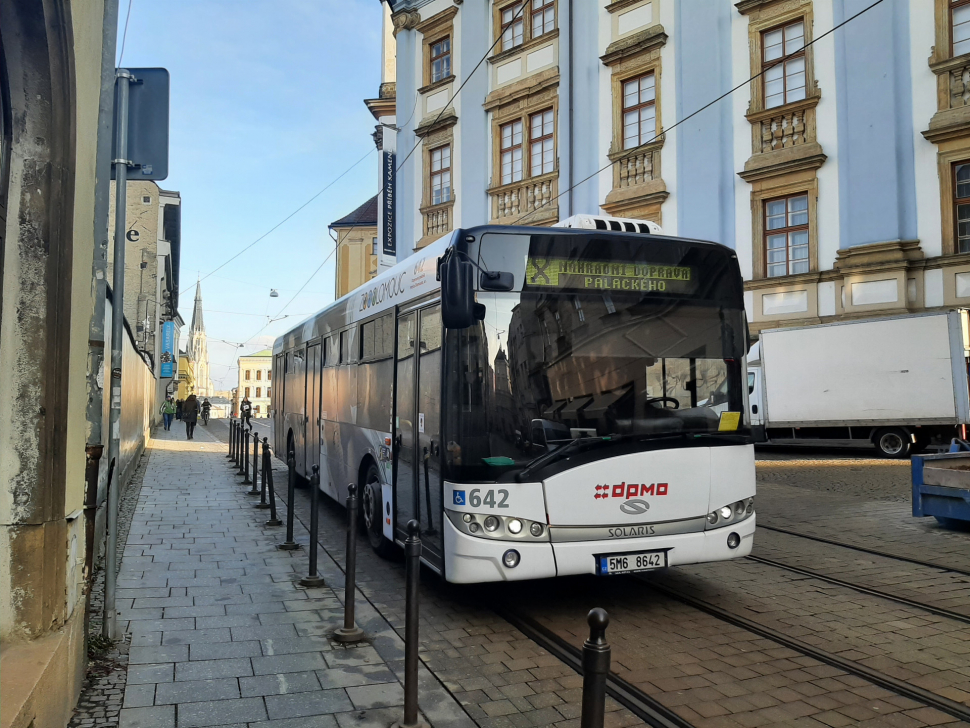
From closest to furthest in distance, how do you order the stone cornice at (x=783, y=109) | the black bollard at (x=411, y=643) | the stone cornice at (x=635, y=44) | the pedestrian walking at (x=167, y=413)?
1. the black bollard at (x=411, y=643)
2. the stone cornice at (x=783, y=109)
3. the stone cornice at (x=635, y=44)
4. the pedestrian walking at (x=167, y=413)

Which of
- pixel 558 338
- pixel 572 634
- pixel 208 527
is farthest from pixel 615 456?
pixel 208 527

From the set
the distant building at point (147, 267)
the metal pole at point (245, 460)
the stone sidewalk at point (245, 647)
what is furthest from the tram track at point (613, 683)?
the distant building at point (147, 267)

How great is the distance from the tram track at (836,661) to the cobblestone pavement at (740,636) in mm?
52

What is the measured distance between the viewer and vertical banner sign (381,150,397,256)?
27.8m

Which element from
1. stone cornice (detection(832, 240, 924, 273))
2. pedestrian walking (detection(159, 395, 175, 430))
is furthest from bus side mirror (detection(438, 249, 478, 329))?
pedestrian walking (detection(159, 395, 175, 430))

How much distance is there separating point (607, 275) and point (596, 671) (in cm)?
363

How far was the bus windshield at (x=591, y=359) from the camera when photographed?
5.59m

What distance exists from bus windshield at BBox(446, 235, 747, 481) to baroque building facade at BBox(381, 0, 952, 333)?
13570 millimetres

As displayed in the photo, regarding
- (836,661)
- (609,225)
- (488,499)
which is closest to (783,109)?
(609,225)

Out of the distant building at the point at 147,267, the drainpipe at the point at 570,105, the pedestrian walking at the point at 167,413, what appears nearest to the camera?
the drainpipe at the point at 570,105

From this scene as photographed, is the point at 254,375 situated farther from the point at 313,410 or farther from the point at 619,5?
the point at 313,410

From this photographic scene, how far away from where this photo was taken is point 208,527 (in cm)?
1005

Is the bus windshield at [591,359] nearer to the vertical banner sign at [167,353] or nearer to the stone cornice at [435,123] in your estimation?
the stone cornice at [435,123]

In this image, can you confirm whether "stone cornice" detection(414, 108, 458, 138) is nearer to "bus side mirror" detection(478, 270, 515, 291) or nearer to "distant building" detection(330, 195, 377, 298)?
"distant building" detection(330, 195, 377, 298)
